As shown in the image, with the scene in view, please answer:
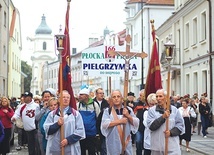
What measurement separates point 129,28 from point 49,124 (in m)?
57.0

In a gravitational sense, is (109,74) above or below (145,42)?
below

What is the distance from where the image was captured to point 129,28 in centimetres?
6506

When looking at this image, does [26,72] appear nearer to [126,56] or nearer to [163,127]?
[126,56]

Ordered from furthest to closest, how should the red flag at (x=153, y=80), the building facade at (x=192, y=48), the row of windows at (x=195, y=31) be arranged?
the row of windows at (x=195, y=31) < the building facade at (x=192, y=48) < the red flag at (x=153, y=80)

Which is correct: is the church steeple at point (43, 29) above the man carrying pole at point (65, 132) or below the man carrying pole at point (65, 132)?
above

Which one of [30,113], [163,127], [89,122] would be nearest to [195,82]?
[30,113]

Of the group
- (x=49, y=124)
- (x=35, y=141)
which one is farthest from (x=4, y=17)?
(x=49, y=124)

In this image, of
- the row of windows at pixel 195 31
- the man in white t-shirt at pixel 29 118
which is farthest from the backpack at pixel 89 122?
the row of windows at pixel 195 31

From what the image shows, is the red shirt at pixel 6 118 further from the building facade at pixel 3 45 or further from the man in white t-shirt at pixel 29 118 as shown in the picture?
the building facade at pixel 3 45

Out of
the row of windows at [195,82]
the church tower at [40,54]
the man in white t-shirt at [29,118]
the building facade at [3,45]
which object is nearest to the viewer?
the man in white t-shirt at [29,118]

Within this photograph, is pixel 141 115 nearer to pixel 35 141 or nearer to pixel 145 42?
pixel 35 141

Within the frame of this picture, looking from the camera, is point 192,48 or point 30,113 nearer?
point 30,113

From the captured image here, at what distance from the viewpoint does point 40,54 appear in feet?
504

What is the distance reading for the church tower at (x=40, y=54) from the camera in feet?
493
